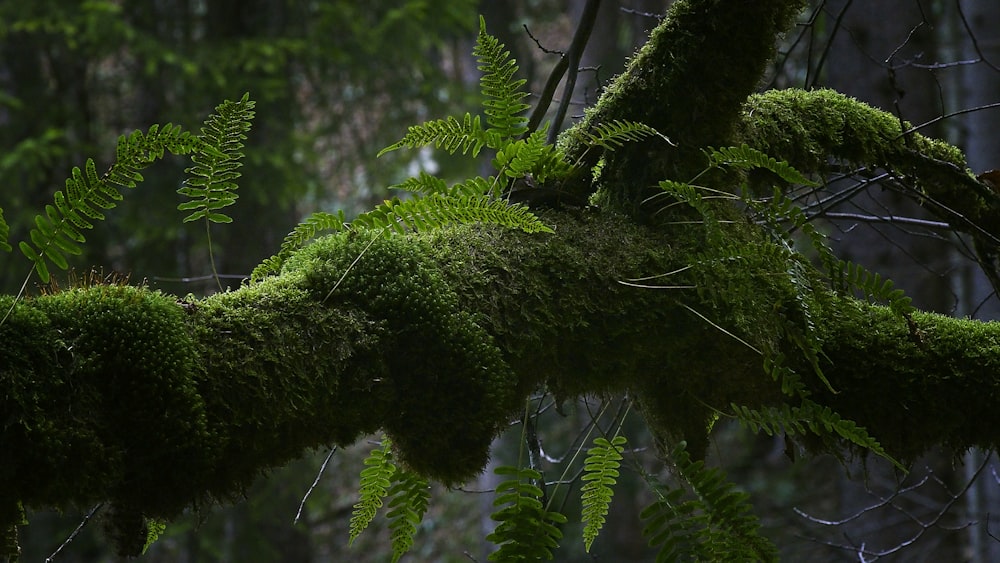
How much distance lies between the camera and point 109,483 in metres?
1.29

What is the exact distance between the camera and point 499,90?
201 centimetres

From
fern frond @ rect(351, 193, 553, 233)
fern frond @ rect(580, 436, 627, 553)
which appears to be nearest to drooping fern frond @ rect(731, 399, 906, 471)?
fern frond @ rect(580, 436, 627, 553)

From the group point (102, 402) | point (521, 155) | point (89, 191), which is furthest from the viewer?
point (521, 155)

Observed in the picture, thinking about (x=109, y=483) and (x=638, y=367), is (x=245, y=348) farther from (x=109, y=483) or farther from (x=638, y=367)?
(x=638, y=367)

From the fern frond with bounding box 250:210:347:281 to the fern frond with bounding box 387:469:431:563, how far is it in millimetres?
560

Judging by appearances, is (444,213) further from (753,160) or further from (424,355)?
(753,160)

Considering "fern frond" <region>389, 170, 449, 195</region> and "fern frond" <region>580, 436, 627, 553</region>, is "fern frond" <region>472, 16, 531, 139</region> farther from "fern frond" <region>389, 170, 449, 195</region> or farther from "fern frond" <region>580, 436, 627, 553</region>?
"fern frond" <region>580, 436, 627, 553</region>

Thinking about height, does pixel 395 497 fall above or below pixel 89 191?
below

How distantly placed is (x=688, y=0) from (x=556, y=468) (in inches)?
304

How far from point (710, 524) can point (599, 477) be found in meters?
0.28

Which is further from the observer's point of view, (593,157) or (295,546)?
(295,546)

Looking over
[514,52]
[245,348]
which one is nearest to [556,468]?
[514,52]

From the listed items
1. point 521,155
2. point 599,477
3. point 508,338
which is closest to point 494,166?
point 521,155

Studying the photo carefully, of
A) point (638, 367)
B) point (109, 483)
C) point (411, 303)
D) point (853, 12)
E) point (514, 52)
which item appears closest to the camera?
point (109, 483)
